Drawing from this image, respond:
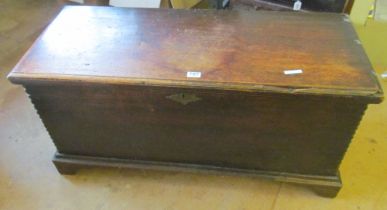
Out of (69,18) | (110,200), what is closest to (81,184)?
(110,200)

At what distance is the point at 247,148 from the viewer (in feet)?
3.41

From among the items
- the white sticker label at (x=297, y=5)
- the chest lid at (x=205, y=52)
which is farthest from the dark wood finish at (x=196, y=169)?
the white sticker label at (x=297, y=5)

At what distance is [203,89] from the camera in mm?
845

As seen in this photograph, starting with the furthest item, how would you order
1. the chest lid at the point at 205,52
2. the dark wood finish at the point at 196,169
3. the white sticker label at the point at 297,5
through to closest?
the white sticker label at the point at 297,5 < the dark wood finish at the point at 196,169 < the chest lid at the point at 205,52

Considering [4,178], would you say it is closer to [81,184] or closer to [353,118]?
[81,184]

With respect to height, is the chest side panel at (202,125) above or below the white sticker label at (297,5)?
below

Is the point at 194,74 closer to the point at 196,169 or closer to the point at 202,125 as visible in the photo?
the point at 202,125

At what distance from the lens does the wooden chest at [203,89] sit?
0.86 metres

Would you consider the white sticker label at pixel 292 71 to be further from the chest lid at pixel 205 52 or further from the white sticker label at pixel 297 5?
the white sticker label at pixel 297 5

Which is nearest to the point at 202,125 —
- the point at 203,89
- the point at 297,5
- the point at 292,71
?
the point at 203,89

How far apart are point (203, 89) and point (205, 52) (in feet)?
0.54

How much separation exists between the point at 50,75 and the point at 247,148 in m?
0.66

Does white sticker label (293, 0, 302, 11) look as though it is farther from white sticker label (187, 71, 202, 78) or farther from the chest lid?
white sticker label (187, 71, 202, 78)

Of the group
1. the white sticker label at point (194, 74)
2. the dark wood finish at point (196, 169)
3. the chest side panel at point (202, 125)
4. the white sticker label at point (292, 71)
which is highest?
the white sticker label at point (292, 71)
